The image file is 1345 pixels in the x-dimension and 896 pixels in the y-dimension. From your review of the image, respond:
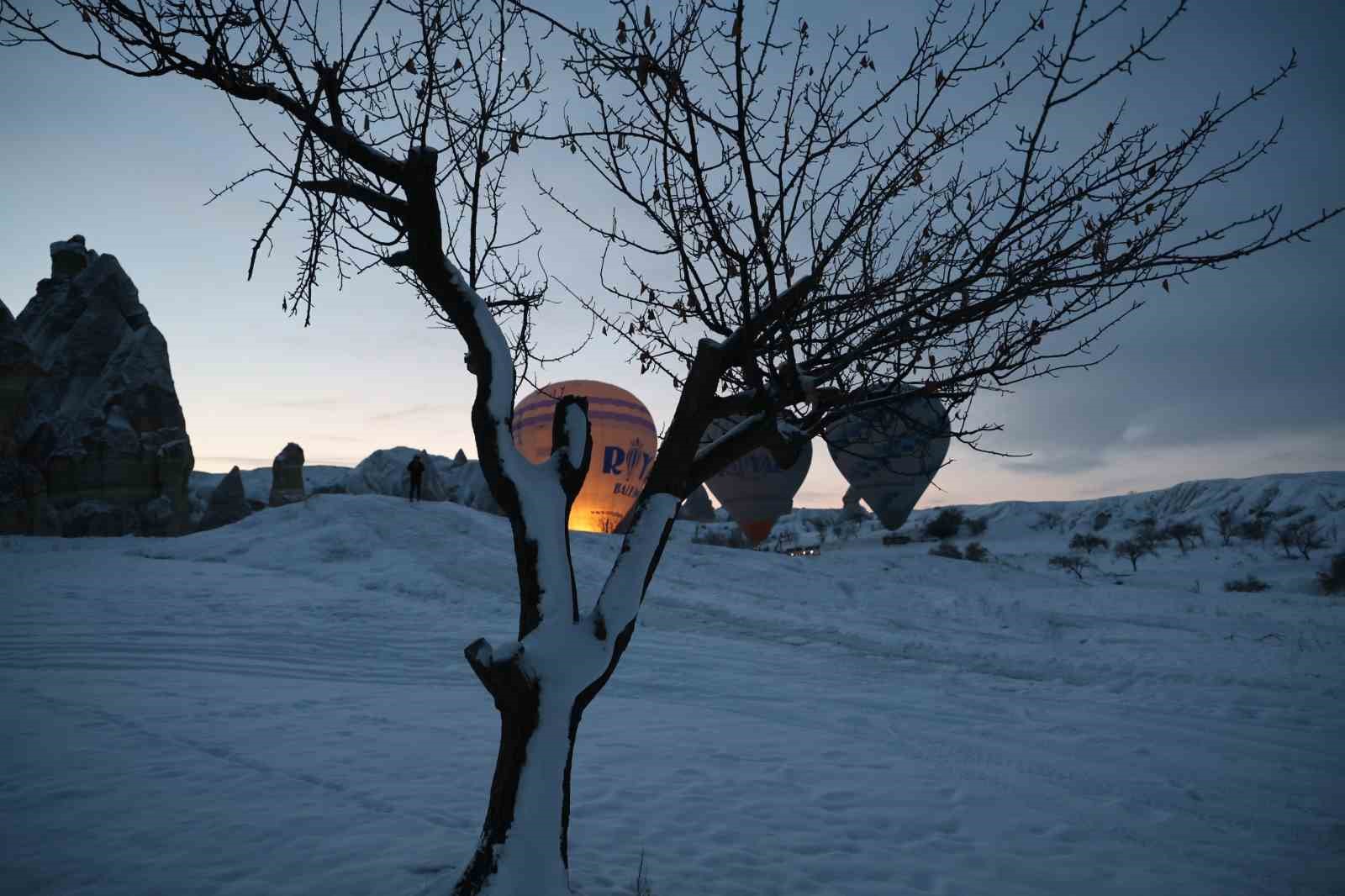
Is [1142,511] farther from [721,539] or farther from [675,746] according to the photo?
[675,746]

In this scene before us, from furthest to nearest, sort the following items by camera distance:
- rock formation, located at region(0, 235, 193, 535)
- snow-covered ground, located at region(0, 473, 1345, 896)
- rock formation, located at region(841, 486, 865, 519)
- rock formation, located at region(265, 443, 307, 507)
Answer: rock formation, located at region(841, 486, 865, 519) → rock formation, located at region(265, 443, 307, 507) → rock formation, located at region(0, 235, 193, 535) → snow-covered ground, located at region(0, 473, 1345, 896)

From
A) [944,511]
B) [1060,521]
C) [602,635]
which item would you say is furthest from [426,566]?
[1060,521]

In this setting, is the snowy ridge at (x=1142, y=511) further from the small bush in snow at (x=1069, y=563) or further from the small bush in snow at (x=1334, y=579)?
the small bush in snow at (x=1334, y=579)

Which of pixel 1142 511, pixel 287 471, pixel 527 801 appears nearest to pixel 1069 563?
pixel 527 801

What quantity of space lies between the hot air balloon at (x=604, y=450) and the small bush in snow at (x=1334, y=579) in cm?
2245

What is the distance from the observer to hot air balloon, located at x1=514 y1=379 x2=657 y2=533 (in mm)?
23969

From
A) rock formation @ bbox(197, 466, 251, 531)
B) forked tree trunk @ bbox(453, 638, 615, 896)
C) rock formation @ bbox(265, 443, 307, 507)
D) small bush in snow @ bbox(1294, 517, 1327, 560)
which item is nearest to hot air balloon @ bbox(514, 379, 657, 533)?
forked tree trunk @ bbox(453, 638, 615, 896)

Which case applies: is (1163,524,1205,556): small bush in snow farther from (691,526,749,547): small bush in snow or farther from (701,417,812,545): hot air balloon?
(701,417,812,545): hot air balloon

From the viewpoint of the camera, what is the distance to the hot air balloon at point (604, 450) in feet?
78.6

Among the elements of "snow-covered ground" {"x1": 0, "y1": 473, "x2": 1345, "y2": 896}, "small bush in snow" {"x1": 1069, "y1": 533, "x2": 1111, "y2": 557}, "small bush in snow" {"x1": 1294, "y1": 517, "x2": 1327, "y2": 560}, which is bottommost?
"snow-covered ground" {"x1": 0, "y1": 473, "x2": 1345, "y2": 896}

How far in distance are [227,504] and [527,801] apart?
41505mm

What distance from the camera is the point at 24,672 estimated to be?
7355 mm

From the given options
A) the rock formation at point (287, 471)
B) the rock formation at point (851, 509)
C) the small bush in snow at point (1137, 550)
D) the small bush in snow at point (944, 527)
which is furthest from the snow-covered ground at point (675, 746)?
the rock formation at point (851, 509)

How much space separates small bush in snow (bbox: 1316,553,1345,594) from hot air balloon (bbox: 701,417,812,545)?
17245mm
